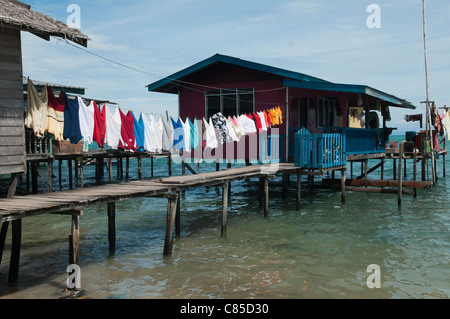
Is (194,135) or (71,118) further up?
(71,118)

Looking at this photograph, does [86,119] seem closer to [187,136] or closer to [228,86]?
[187,136]

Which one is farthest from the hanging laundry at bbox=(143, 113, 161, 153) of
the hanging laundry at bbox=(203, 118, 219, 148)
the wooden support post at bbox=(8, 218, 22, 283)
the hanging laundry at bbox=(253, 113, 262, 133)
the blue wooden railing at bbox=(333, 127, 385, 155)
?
the blue wooden railing at bbox=(333, 127, 385, 155)

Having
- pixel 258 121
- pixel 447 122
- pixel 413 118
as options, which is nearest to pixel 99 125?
pixel 258 121

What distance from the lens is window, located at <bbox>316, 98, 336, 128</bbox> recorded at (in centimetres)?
1714

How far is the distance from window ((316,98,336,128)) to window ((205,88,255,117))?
8.89ft

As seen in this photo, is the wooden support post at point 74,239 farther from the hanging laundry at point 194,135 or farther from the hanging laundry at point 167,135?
the hanging laundry at point 194,135

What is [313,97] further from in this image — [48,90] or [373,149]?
[48,90]

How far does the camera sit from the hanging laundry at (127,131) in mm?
11055

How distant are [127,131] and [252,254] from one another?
4.58 m

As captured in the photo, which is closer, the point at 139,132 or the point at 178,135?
the point at 139,132

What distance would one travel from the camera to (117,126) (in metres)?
10.9

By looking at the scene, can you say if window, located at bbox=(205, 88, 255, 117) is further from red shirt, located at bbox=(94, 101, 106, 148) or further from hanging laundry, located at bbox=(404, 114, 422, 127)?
hanging laundry, located at bbox=(404, 114, 422, 127)

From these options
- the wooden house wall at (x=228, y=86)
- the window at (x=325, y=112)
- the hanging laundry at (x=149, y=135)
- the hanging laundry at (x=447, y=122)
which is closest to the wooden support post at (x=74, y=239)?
the hanging laundry at (x=149, y=135)
